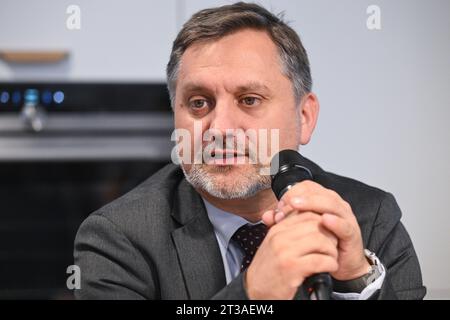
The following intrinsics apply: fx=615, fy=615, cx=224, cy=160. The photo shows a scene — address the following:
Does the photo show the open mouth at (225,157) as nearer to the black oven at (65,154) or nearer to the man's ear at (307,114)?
the man's ear at (307,114)

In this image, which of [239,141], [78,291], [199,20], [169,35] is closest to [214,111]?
[239,141]

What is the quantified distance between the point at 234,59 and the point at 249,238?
0.27m

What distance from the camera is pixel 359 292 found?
0.81 m

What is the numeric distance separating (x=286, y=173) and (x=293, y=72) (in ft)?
0.96

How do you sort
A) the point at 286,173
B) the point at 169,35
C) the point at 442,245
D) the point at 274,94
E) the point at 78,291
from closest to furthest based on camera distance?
the point at 286,173 → the point at 78,291 → the point at 274,94 → the point at 442,245 → the point at 169,35

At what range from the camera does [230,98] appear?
0.89 metres

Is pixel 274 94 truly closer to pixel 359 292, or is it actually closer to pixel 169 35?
pixel 359 292

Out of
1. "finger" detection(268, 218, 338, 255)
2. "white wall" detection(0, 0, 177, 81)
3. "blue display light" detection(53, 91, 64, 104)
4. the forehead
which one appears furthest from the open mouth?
"blue display light" detection(53, 91, 64, 104)

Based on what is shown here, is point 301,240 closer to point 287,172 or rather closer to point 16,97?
point 287,172

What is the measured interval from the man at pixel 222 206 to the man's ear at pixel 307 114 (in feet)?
0.07

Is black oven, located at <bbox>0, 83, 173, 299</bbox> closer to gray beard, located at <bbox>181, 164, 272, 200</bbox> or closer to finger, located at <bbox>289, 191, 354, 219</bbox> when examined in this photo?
gray beard, located at <bbox>181, 164, 272, 200</bbox>

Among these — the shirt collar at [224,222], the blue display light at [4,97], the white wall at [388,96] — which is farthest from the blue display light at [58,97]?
the shirt collar at [224,222]

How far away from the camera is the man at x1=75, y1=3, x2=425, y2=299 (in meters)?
0.85

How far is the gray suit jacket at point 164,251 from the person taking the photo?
85cm
